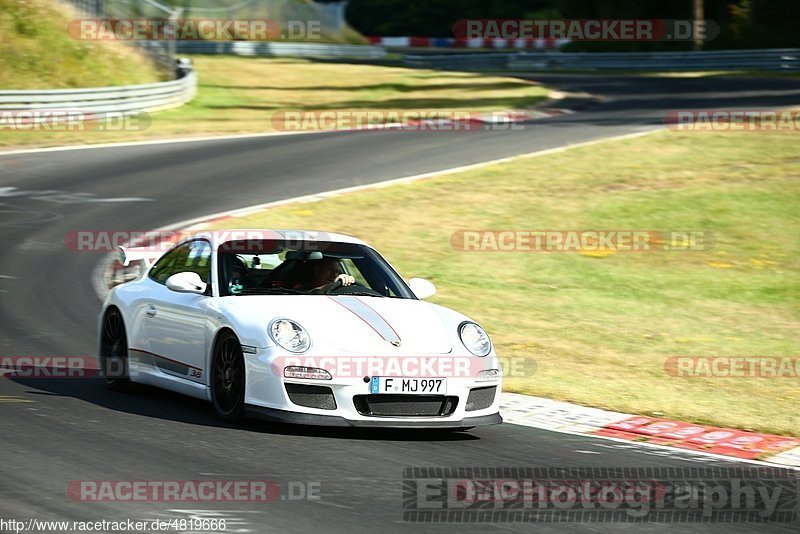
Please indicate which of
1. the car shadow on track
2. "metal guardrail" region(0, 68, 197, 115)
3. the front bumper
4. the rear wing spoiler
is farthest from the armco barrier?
the front bumper

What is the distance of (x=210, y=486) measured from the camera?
6.38 meters

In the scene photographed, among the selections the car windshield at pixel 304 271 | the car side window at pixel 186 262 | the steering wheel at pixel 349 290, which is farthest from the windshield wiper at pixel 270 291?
the car side window at pixel 186 262

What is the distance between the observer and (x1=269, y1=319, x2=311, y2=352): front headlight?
25.5 feet

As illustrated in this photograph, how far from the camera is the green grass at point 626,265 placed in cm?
1111

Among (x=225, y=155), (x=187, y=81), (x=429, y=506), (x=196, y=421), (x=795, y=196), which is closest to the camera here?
(x=429, y=506)

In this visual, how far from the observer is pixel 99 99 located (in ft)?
93.9

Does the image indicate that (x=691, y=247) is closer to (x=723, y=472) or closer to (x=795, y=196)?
(x=795, y=196)

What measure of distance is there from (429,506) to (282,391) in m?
1.73

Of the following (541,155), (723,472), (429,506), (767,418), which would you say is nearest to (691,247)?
(541,155)

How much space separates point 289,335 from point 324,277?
1.10m

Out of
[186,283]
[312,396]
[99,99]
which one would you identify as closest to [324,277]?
[186,283]

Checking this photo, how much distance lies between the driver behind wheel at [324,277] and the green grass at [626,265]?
222 centimetres

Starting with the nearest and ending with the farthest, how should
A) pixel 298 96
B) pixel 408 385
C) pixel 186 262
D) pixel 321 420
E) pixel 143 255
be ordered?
pixel 321 420 < pixel 408 385 < pixel 186 262 < pixel 143 255 < pixel 298 96

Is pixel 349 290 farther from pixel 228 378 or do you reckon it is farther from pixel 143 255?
pixel 143 255
